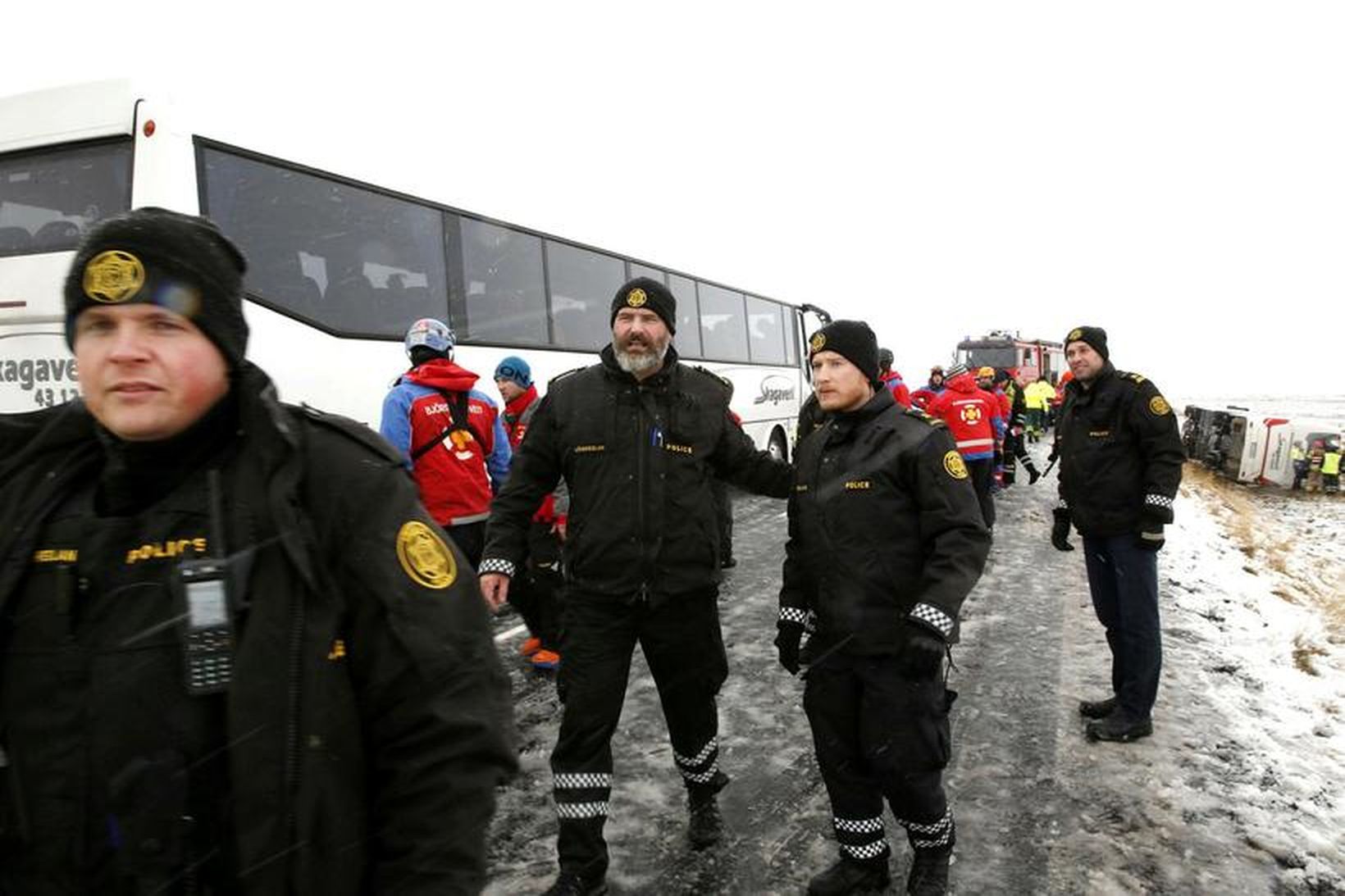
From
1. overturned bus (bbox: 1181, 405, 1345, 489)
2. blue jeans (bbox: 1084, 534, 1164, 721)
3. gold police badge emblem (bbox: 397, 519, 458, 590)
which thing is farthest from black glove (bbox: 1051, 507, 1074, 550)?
overturned bus (bbox: 1181, 405, 1345, 489)

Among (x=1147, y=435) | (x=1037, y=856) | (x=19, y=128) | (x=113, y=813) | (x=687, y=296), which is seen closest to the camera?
(x=113, y=813)

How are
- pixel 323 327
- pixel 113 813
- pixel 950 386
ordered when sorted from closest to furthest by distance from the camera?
1. pixel 113 813
2. pixel 323 327
3. pixel 950 386

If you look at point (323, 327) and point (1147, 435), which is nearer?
point (1147, 435)

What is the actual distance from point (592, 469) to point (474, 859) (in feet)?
6.30

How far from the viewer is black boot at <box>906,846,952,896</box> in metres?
2.70

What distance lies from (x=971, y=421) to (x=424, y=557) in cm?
792

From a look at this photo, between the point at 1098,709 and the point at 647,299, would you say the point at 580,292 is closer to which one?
the point at 647,299

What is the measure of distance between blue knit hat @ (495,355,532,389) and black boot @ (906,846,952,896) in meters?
3.89

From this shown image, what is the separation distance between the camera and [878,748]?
2.66 m

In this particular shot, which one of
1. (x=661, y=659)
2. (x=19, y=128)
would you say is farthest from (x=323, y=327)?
(x=661, y=659)

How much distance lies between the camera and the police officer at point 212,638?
109cm

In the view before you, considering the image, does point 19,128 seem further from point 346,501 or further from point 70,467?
point 346,501

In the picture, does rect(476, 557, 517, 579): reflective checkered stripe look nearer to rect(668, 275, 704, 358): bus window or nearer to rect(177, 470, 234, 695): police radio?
rect(177, 470, 234, 695): police radio

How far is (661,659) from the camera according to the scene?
3062mm
